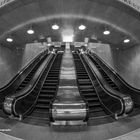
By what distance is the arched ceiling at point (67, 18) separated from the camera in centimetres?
120

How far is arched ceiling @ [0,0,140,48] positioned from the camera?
47.1 inches

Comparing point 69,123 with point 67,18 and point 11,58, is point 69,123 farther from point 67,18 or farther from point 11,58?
point 67,18

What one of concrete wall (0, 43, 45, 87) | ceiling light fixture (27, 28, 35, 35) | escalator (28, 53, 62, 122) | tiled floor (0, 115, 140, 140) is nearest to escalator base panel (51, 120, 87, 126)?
tiled floor (0, 115, 140, 140)

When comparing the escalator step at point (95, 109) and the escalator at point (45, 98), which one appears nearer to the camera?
the escalator at point (45, 98)

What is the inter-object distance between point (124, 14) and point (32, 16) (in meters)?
1.12

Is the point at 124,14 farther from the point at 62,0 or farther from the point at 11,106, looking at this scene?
the point at 11,106

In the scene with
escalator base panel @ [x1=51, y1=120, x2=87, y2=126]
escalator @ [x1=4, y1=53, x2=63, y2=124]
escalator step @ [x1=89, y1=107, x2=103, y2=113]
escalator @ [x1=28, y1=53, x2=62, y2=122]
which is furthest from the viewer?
escalator step @ [x1=89, y1=107, x2=103, y2=113]

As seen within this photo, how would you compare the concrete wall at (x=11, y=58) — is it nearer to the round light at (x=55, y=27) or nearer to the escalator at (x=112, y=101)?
the round light at (x=55, y=27)

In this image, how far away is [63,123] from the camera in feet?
2.90

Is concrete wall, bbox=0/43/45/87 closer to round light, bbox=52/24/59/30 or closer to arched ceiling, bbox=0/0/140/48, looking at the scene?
arched ceiling, bbox=0/0/140/48

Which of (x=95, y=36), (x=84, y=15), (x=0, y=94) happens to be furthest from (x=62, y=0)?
(x=0, y=94)

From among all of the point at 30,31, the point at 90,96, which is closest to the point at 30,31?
the point at 30,31

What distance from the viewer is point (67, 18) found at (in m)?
1.25

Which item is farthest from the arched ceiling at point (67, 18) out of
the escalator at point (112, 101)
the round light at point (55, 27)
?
the escalator at point (112, 101)
